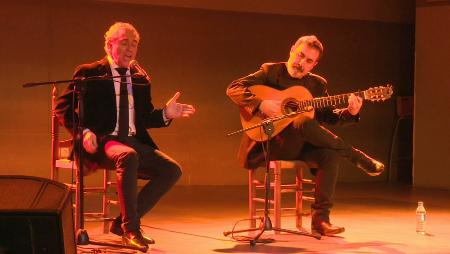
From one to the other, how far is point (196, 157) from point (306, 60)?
356 cm

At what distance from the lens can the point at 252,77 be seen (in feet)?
17.1

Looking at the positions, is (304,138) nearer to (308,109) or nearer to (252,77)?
(308,109)

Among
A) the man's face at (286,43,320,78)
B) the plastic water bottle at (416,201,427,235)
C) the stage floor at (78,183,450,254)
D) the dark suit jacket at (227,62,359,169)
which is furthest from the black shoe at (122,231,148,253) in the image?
the plastic water bottle at (416,201,427,235)

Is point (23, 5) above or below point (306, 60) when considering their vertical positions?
above

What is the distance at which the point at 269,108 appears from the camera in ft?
16.5

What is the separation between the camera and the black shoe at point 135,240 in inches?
170

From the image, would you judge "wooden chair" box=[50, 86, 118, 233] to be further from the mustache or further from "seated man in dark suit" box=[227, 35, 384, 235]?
the mustache

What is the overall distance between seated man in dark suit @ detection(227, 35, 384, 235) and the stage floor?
298 mm

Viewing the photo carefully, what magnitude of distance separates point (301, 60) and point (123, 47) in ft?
3.96

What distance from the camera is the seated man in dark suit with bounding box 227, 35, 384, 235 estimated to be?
508 cm

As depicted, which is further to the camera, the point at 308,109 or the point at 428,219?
the point at 428,219

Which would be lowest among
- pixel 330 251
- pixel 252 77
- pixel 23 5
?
pixel 330 251

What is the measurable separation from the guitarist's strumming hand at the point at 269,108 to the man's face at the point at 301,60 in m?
0.28

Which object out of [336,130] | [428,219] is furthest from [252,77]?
[336,130]
